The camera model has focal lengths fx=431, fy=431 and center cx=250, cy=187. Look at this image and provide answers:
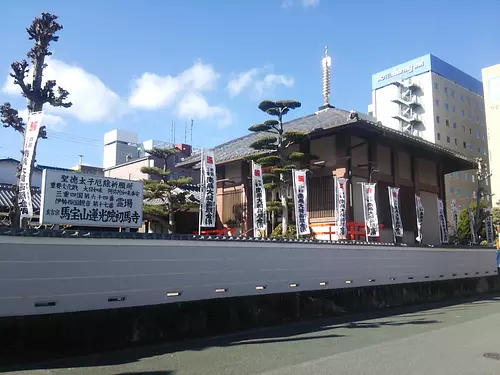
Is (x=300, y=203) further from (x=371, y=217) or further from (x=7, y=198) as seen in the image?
(x=7, y=198)

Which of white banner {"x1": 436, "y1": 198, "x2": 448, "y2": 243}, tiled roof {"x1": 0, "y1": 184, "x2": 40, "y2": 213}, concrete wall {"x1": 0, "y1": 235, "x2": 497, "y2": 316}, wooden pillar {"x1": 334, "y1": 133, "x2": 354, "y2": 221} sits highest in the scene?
wooden pillar {"x1": 334, "y1": 133, "x2": 354, "y2": 221}

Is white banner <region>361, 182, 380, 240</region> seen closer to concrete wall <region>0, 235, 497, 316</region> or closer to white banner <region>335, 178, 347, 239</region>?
white banner <region>335, 178, 347, 239</region>

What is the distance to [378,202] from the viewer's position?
19.9 m

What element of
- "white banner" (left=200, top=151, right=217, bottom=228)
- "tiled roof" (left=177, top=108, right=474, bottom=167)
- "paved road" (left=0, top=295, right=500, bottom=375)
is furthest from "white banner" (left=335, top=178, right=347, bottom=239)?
"paved road" (left=0, top=295, right=500, bottom=375)

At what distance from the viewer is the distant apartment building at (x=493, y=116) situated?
194 feet

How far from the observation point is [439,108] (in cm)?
6500

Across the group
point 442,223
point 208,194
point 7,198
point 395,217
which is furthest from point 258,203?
point 7,198

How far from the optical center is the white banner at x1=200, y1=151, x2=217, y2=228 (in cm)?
1311

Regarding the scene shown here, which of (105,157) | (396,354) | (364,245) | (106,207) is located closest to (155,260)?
(106,207)

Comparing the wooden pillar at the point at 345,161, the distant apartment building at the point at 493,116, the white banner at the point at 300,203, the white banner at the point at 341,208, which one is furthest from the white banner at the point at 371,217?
the distant apartment building at the point at 493,116

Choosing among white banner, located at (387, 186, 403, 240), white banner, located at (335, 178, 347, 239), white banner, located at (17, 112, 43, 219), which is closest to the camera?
white banner, located at (17, 112, 43, 219)

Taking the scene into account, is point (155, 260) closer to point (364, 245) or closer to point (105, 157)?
point (364, 245)

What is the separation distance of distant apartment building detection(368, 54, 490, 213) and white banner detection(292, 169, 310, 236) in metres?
53.4

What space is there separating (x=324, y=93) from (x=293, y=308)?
1170 inches
